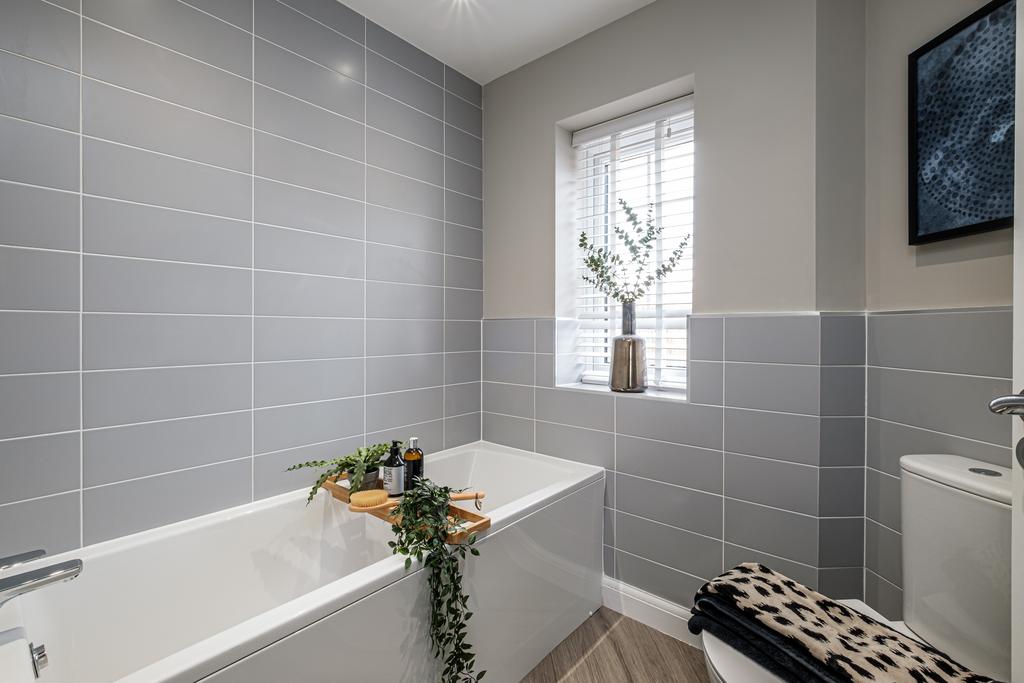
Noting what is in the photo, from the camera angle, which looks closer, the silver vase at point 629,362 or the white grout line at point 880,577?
the white grout line at point 880,577

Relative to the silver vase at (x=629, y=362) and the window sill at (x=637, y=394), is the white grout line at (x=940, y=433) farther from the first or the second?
the silver vase at (x=629, y=362)

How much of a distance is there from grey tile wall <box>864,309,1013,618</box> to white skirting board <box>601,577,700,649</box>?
657 mm

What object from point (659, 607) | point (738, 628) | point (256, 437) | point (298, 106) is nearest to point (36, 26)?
point (298, 106)

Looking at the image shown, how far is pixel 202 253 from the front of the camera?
5.37 feet

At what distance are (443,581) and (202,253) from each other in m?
1.34

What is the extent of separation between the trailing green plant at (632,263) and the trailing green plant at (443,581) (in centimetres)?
126

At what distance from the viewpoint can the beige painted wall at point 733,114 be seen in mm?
1640

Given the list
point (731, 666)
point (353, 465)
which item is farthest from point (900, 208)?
point (353, 465)

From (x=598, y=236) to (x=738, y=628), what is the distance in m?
1.75

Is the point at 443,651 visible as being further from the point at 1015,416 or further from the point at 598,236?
the point at 598,236

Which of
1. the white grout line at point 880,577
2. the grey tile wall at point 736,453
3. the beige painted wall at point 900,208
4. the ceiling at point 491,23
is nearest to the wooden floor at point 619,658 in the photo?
the grey tile wall at point 736,453

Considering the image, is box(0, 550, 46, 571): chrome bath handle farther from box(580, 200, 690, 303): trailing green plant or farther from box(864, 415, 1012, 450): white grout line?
box(864, 415, 1012, 450): white grout line

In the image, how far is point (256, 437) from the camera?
5.86ft

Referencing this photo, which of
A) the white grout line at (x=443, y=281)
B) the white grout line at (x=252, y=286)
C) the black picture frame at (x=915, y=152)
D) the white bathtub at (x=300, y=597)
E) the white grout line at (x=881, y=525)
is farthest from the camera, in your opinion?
the white grout line at (x=443, y=281)
